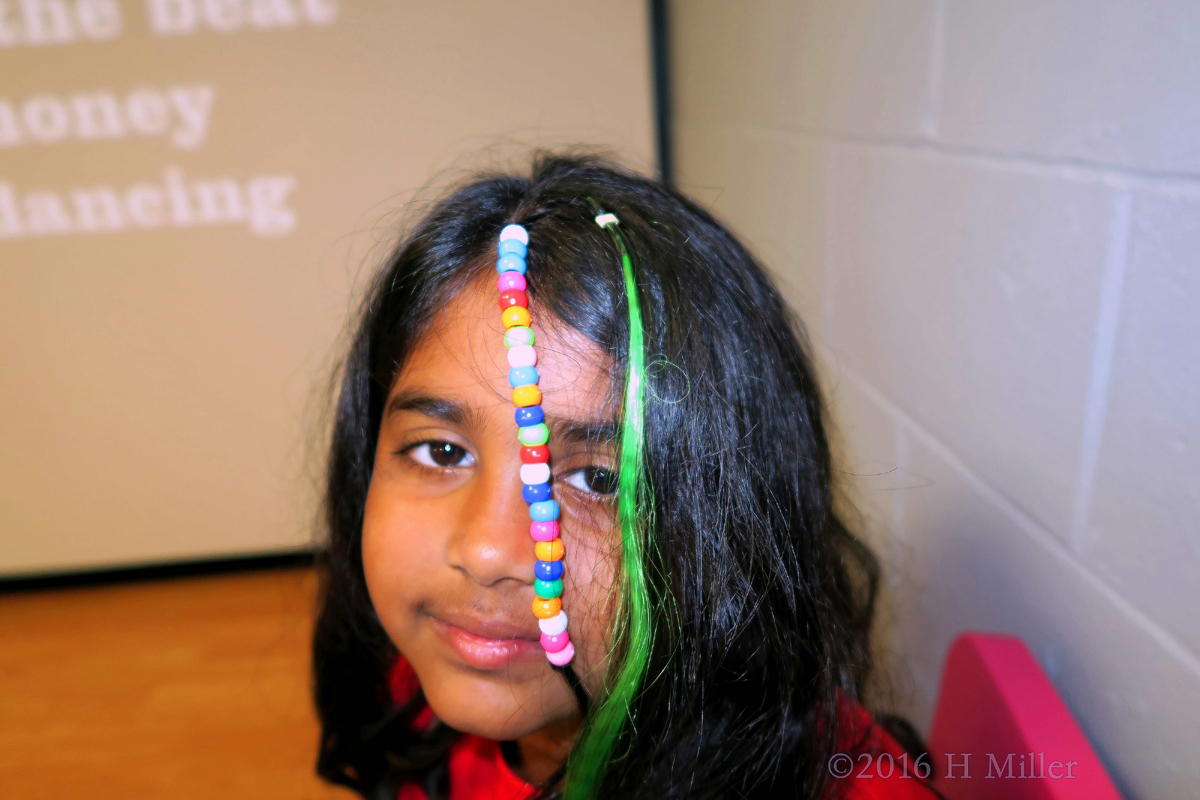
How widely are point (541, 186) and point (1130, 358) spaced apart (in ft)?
1.53

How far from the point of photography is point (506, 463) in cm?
60

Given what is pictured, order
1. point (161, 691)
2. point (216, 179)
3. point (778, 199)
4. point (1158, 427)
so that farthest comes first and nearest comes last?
1. point (216, 179)
2. point (161, 691)
3. point (778, 199)
4. point (1158, 427)

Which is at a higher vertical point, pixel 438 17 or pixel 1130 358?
pixel 438 17

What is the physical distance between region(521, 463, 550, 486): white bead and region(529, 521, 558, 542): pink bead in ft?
0.10

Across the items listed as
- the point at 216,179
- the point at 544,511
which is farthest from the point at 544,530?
the point at 216,179

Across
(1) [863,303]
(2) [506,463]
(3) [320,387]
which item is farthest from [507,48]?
(2) [506,463]

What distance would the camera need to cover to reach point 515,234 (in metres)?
0.64

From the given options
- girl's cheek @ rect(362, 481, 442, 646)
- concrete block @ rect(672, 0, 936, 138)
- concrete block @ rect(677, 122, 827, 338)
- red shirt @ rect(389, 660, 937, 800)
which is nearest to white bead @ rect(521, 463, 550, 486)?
girl's cheek @ rect(362, 481, 442, 646)

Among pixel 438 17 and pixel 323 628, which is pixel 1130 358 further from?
pixel 438 17

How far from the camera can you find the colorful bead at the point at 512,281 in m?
0.61

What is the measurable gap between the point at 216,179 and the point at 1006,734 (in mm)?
1715

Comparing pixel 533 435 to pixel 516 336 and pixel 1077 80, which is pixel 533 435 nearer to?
pixel 516 336

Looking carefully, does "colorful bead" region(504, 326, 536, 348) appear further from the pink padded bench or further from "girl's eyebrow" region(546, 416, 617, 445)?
the pink padded bench

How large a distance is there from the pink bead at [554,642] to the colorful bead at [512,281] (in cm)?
25
